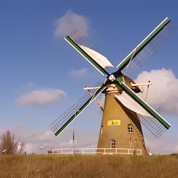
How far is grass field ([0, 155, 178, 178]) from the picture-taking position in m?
24.1

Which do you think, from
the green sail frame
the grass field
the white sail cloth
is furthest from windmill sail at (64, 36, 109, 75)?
the grass field

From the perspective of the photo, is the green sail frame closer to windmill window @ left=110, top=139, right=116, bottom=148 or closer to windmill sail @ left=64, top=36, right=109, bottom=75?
windmill sail @ left=64, top=36, right=109, bottom=75

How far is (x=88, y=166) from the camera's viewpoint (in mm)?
26438

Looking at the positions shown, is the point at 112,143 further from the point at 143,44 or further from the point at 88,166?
the point at 143,44

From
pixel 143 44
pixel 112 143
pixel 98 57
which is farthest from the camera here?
pixel 98 57

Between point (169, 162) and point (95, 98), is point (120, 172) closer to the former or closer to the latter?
point (169, 162)

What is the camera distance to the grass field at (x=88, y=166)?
24.1 m

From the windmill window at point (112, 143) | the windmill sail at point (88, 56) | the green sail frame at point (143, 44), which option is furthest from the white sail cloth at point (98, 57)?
the windmill window at point (112, 143)

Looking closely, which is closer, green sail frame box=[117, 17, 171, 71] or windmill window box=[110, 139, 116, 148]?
windmill window box=[110, 139, 116, 148]

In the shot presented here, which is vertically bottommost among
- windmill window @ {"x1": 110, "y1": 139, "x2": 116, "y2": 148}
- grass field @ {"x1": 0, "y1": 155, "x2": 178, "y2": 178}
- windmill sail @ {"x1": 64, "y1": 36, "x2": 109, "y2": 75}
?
grass field @ {"x1": 0, "y1": 155, "x2": 178, "y2": 178}

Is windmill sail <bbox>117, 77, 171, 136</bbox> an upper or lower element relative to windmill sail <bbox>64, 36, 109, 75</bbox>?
lower

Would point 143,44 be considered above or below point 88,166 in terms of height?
above

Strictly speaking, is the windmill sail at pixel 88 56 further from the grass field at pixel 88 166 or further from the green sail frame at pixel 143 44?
the grass field at pixel 88 166

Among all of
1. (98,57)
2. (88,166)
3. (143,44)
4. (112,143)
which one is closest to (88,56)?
(98,57)
